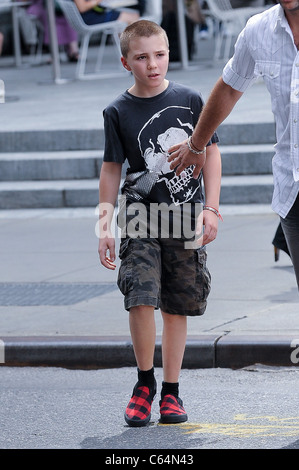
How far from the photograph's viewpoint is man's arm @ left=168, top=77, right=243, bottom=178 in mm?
4066

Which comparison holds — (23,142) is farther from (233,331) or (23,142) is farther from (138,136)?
(138,136)

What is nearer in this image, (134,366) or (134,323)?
(134,323)

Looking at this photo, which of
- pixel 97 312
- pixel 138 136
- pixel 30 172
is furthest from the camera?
pixel 30 172

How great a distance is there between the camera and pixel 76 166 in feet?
34.7

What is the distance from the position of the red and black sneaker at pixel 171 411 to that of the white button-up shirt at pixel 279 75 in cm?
108

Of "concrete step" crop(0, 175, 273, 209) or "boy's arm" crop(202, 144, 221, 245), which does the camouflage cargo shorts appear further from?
"concrete step" crop(0, 175, 273, 209)

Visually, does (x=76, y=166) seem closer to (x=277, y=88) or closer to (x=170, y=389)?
(x=170, y=389)

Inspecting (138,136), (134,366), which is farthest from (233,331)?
(138,136)

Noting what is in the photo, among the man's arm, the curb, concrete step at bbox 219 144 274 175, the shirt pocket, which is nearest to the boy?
the man's arm

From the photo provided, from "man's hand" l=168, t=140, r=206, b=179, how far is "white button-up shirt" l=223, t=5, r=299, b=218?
0.32m

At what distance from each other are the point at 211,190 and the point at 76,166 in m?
6.14

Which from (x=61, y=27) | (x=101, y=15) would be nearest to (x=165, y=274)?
(x=101, y=15)

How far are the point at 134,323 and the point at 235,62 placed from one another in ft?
3.91

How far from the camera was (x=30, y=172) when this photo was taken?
35.3 ft
